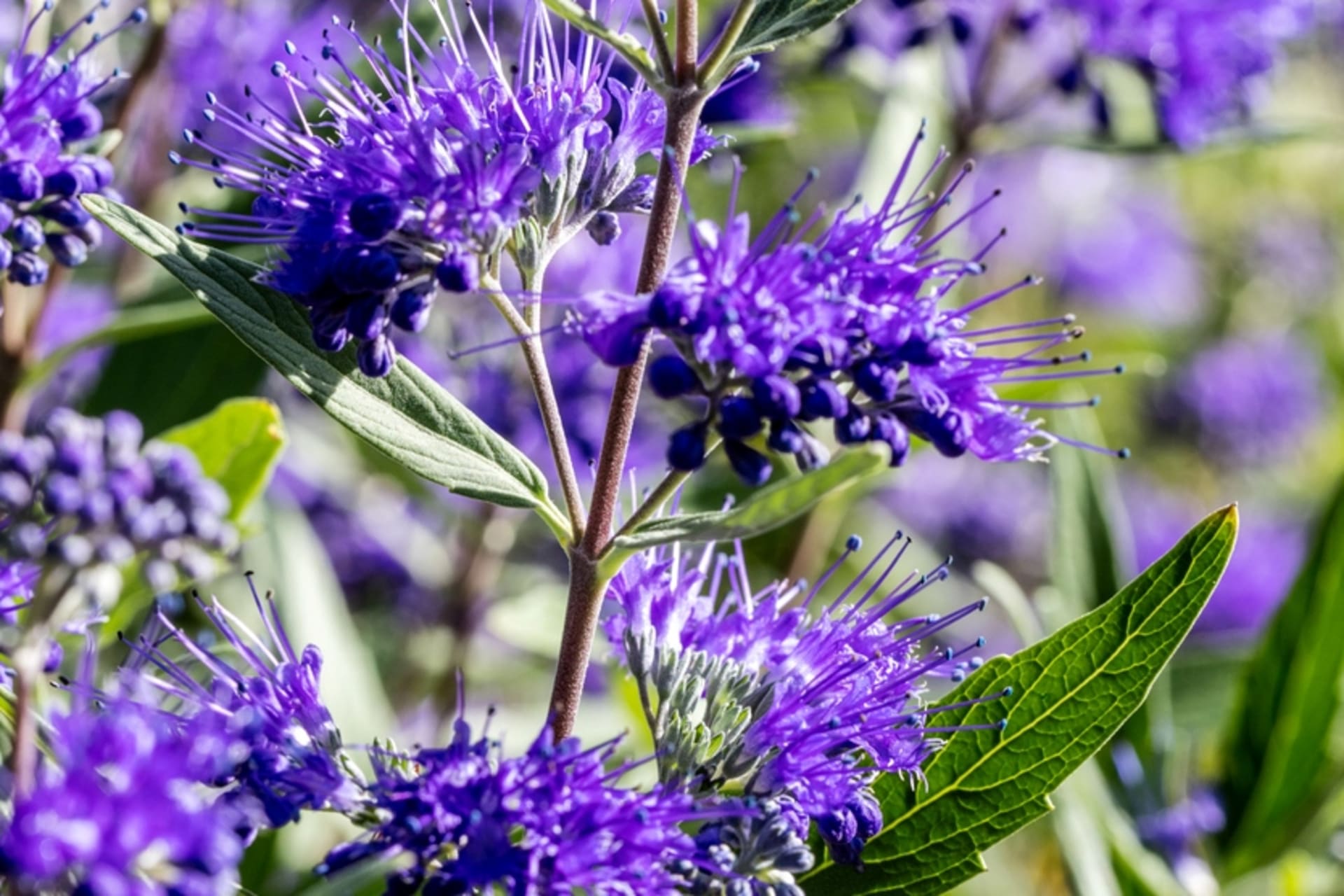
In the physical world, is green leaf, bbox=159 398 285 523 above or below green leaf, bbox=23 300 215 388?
below

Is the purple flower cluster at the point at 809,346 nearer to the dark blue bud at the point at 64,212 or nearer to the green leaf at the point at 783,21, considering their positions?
the green leaf at the point at 783,21

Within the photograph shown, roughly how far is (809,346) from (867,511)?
3073mm

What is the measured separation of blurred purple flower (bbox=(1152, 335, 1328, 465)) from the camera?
5602 mm

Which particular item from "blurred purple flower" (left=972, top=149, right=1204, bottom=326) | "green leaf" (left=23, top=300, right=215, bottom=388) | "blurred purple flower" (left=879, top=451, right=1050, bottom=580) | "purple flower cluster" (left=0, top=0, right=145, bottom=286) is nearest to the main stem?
"purple flower cluster" (left=0, top=0, right=145, bottom=286)

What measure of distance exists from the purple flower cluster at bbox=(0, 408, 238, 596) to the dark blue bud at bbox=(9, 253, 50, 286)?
0.38 meters

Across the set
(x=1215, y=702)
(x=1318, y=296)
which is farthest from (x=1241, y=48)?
(x=1318, y=296)

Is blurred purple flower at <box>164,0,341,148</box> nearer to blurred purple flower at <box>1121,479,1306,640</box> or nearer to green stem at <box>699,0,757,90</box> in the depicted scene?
green stem at <box>699,0,757,90</box>

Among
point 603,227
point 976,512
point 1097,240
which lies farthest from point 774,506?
point 1097,240

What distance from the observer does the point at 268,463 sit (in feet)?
7.02

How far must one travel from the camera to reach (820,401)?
1.61 meters

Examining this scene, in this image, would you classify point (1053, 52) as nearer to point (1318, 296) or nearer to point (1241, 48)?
point (1241, 48)

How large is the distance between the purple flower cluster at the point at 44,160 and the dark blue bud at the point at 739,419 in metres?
0.91

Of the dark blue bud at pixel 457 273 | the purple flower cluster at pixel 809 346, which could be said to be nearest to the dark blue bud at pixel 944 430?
the purple flower cluster at pixel 809 346

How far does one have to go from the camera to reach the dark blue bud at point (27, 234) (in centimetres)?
188
